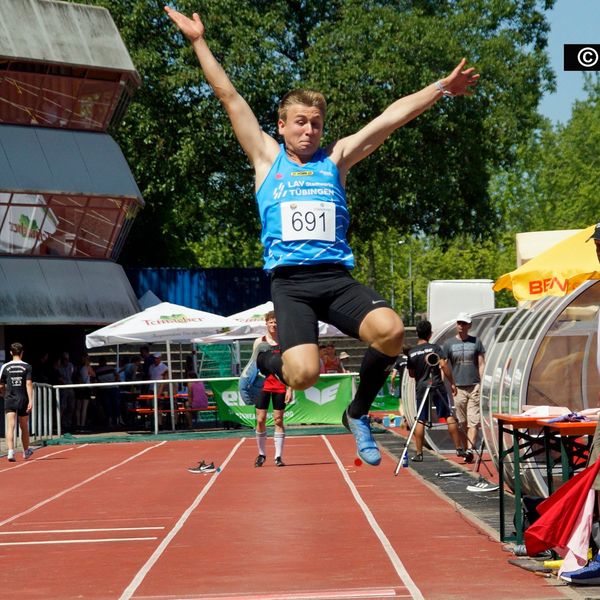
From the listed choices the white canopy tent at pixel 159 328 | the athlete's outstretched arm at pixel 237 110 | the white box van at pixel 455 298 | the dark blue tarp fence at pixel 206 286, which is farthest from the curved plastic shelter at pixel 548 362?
the dark blue tarp fence at pixel 206 286

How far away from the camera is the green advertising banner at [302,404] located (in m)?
27.6

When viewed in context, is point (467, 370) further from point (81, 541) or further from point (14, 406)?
point (81, 541)

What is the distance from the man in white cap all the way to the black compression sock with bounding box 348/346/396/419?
1120 centimetres

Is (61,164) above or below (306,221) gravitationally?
above

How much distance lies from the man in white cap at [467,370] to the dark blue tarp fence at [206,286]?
25.8 meters

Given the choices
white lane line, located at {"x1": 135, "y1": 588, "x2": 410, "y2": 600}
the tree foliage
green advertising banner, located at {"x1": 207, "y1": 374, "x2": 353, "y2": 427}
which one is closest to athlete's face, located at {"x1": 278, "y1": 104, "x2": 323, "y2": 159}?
white lane line, located at {"x1": 135, "y1": 588, "x2": 410, "y2": 600}

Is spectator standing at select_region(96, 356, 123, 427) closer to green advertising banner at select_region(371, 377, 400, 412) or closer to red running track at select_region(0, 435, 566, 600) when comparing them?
green advertising banner at select_region(371, 377, 400, 412)

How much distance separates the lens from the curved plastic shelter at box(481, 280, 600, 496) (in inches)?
480

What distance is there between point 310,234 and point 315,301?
350 millimetres

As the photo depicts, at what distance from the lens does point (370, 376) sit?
7.15 m

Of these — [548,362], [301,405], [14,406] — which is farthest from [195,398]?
[548,362]

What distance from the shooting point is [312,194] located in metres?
7.07

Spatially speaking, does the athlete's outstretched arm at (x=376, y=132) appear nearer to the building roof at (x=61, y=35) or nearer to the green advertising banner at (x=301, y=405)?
the green advertising banner at (x=301, y=405)

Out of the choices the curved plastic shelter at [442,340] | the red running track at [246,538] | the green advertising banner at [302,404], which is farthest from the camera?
the green advertising banner at [302,404]
